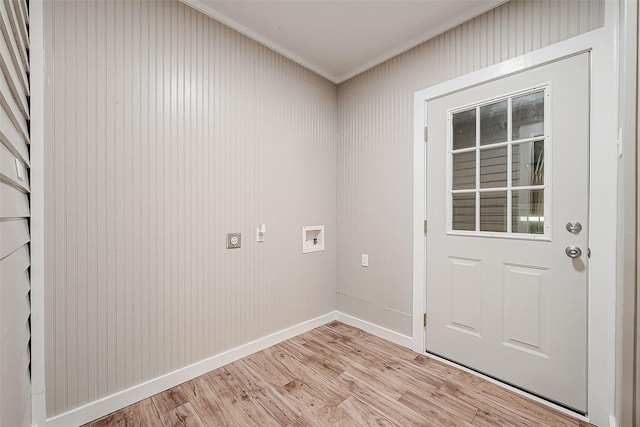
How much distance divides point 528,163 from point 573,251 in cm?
→ 57

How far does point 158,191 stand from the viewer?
173 centimetres

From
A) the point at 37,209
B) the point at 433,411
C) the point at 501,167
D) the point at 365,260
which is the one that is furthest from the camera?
the point at 365,260

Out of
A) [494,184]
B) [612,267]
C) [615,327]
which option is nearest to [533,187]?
[494,184]

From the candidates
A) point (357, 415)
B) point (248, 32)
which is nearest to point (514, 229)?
point (357, 415)

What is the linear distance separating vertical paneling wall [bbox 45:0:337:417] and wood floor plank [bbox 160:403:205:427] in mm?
279

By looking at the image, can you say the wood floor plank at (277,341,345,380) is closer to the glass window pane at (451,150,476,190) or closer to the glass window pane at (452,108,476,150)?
the glass window pane at (451,150,476,190)

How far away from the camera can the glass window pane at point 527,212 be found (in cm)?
169

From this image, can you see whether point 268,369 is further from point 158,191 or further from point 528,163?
point 528,163

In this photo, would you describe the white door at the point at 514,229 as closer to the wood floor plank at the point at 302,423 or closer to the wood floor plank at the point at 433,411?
the wood floor plank at the point at 433,411

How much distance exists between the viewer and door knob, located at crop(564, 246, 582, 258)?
5.08ft

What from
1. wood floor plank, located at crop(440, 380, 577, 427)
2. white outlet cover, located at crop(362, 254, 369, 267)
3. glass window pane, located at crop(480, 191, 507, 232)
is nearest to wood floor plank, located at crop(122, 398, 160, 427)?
wood floor plank, located at crop(440, 380, 577, 427)

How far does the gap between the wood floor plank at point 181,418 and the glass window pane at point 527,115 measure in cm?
254

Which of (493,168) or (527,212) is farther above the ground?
(493,168)

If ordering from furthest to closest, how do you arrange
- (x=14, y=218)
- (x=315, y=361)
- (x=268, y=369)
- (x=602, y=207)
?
(x=315, y=361), (x=268, y=369), (x=602, y=207), (x=14, y=218)
